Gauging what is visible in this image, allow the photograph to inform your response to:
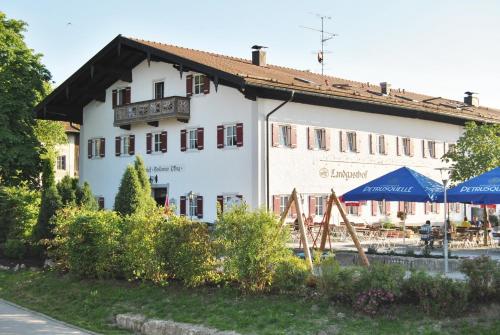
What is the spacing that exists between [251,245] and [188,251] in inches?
66.8

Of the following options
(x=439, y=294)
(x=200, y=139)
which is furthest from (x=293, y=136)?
(x=439, y=294)

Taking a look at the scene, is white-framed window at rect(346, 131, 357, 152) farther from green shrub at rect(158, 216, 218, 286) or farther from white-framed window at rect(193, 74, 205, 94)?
green shrub at rect(158, 216, 218, 286)

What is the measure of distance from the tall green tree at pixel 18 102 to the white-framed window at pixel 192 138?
7627 millimetres

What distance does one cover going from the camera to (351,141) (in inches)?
1259

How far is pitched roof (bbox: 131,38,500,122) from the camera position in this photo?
28097 millimetres

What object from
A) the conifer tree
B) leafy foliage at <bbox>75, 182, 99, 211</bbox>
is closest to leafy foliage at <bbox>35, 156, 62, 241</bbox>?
leafy foliage at <bbox>75, 182, 99, 211</bbox>

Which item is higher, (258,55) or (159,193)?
(258,55)

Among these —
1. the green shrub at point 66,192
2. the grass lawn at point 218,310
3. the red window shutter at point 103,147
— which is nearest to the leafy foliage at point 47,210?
the green shrub at point 66,192

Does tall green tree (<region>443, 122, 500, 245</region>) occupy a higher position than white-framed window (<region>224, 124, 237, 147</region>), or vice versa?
white-framed window (<region>224, 124, 237, 147</region>)

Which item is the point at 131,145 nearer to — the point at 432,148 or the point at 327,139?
the point at 327,139

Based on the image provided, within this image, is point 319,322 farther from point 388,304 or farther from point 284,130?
point 284,130

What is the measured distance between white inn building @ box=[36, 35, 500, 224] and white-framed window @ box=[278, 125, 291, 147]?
0.15ft

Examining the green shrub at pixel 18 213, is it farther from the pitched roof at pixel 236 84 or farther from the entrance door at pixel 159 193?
the entrance door at pixel 159 193

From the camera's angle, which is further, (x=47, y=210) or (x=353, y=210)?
(x=353, y=210)
